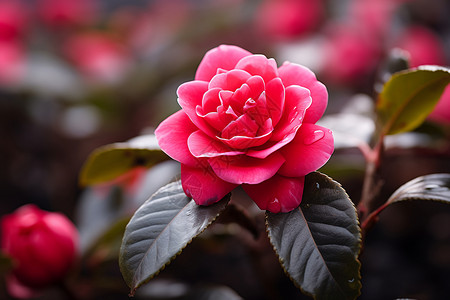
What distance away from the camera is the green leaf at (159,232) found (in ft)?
1.33

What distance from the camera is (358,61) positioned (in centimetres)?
113

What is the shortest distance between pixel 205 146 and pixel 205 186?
4 cm

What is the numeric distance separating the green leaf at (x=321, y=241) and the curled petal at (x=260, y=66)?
0.12 m

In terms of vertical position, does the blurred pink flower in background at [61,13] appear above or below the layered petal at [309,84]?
Result: below

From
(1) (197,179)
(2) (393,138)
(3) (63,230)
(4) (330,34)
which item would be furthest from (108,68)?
(1) (197,179)

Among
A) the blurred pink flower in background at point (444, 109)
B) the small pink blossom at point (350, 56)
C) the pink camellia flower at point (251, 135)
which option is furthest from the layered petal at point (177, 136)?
the small pink blossom at point (350, 56)

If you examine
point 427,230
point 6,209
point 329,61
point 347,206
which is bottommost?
point 427,230

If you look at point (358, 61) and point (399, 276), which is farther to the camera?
point (358, 61)

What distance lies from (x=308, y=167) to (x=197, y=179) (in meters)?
0.11

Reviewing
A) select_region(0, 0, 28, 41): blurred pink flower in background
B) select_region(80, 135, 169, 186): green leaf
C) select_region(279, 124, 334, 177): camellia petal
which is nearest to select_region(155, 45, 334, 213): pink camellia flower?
select_region(279, 124, 334, 177): camellia petal

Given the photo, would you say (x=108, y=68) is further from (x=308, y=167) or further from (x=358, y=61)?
(x=308, y=167)

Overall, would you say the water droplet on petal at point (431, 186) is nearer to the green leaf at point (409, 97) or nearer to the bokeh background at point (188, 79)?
the green leaf at point (409, 97)

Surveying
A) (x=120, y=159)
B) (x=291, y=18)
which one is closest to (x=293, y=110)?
(x=120, y=159)

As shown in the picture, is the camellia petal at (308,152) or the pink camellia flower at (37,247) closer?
the camellia petal at (308,152)
